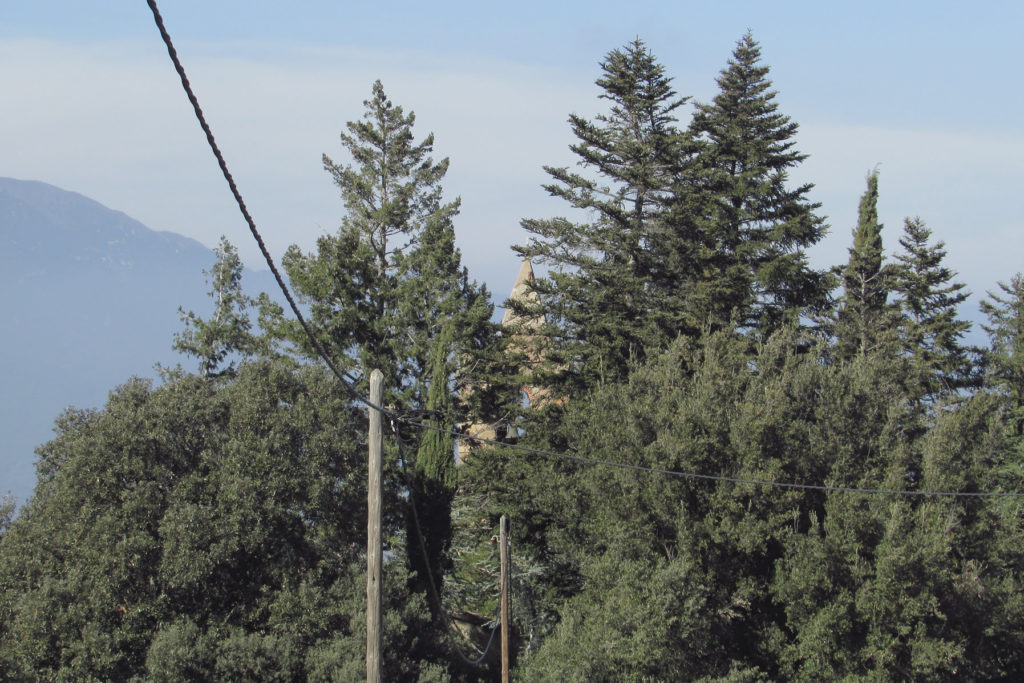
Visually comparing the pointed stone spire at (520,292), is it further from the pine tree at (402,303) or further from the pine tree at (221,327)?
the pine tree at (221,327)

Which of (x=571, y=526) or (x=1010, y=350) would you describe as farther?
(x=1010, y=350)

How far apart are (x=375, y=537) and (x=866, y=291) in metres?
30.6

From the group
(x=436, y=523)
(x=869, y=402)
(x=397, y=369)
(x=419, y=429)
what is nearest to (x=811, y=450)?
(x=869, y=402)

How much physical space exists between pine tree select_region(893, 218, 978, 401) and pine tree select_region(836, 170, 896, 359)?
1.07 metres

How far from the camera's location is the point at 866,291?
38656mm

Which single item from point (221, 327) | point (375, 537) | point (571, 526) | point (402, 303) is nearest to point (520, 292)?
point (402, 303)

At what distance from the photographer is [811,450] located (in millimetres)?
20953

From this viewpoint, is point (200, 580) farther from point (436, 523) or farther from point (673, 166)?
point (673, 166)

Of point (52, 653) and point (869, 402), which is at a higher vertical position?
point (869, 402)

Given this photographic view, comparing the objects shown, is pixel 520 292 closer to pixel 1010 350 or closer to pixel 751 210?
pixel 751 210

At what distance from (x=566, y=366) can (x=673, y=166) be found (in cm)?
736

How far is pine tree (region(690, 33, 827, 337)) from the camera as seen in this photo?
3072 cm

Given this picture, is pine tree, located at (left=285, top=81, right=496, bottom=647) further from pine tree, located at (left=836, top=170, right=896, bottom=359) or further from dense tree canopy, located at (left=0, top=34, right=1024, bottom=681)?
pine tree, located at (left=836, top=170, right=896, bottom=359)

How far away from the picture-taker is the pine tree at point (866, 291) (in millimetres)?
35406
